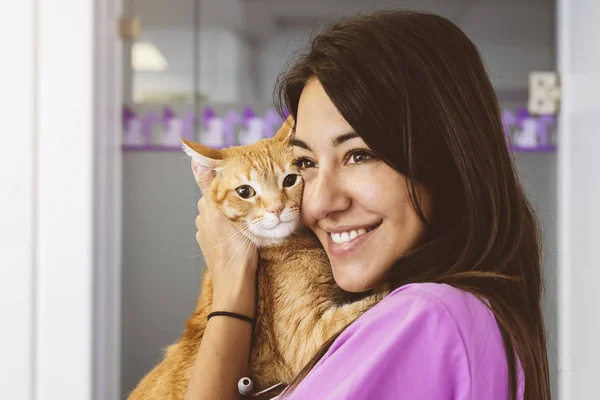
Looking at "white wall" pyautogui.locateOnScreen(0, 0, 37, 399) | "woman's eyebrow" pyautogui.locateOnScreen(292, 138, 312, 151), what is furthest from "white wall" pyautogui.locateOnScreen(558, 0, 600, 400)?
"white wall" pyautogui.locateOnScreen(0, 0, 37, 399)

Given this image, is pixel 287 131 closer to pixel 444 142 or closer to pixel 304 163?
pixel 304 163

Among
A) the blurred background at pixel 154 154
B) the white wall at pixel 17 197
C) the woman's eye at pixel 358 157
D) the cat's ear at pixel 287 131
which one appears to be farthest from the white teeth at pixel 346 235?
the white wall at pixel 17 197

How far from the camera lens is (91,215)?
2.09 meters

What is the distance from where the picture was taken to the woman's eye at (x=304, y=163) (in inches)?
42.4

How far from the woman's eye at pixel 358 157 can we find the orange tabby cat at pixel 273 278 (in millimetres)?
271

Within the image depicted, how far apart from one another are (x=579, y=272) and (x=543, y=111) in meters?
0.64

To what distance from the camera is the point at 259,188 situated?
1.27m

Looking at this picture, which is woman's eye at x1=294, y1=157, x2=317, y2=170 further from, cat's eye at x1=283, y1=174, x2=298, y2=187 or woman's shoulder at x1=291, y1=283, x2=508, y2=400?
woman's shoulder at x1=291, y1=283, x2=508, y2=400

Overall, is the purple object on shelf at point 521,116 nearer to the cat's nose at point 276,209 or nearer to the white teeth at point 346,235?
the cat's nose at point 276,209

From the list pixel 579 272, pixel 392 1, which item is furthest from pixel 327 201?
pixel 392 1

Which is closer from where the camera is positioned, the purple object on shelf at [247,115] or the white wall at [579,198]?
the white wall at [579,198]

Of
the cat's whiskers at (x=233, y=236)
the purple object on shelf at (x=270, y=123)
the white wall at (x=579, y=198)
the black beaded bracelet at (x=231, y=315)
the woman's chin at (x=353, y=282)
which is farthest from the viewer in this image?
the purple object on shelf at (x=270, y=123)

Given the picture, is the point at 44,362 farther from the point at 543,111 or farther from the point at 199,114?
the point at 543,111

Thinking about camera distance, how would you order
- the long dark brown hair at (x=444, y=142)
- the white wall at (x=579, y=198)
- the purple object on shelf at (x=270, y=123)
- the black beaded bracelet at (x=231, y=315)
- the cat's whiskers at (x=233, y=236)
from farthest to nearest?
1. the purple object on shelf at (x=270, y=123)
2. the white wall at (x=579, y=198)
3. the cat's whiskers at (x=233, y=236)
4. the black beaded bracelet at (x=231, y=315)
5. the long dark brown hair at (x=444, y=142)
